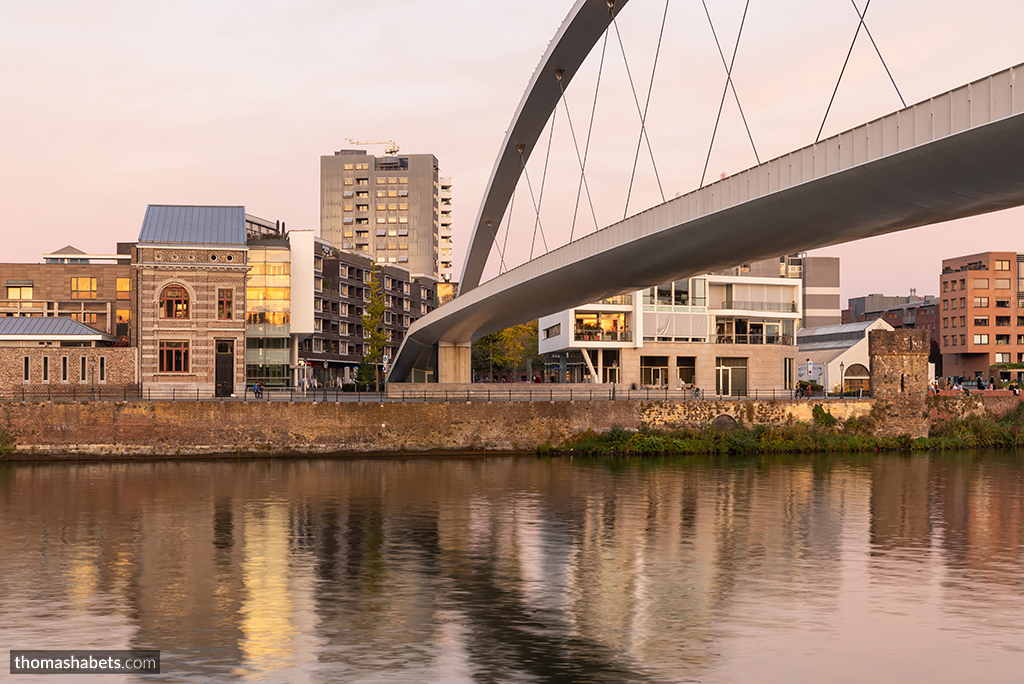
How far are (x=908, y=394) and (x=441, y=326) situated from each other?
27629mm

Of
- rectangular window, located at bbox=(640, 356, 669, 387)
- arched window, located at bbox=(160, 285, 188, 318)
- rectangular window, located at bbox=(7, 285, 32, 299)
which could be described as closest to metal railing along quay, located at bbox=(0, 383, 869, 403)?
arched window, located at bbox=(160, 285, 188, 318)

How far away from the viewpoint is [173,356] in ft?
177

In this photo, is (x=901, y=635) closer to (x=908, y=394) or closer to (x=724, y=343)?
(x=908, y=394)

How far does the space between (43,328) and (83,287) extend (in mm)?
21693

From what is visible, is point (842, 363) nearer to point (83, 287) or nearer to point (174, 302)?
point (174, 302)

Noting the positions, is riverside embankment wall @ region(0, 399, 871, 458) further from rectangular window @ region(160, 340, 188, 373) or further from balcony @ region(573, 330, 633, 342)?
balcony @ region(573, 330, 633, 342)

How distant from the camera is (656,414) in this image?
1913 inches

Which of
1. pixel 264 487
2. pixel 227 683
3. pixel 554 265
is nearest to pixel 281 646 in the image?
pixel 227 683

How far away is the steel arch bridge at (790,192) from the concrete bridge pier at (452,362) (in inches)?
660

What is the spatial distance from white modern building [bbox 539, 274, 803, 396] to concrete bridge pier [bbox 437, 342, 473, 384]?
7823mm

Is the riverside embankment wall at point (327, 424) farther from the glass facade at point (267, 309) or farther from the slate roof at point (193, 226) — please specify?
the glass facade at point (267, 309)

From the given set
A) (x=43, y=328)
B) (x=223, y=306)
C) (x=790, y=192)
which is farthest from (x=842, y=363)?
(x=790, y=192)

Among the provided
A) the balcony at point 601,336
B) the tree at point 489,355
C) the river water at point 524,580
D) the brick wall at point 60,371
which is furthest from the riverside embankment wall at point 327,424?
the tree at point 489,355

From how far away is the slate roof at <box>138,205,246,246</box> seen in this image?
5481cm
